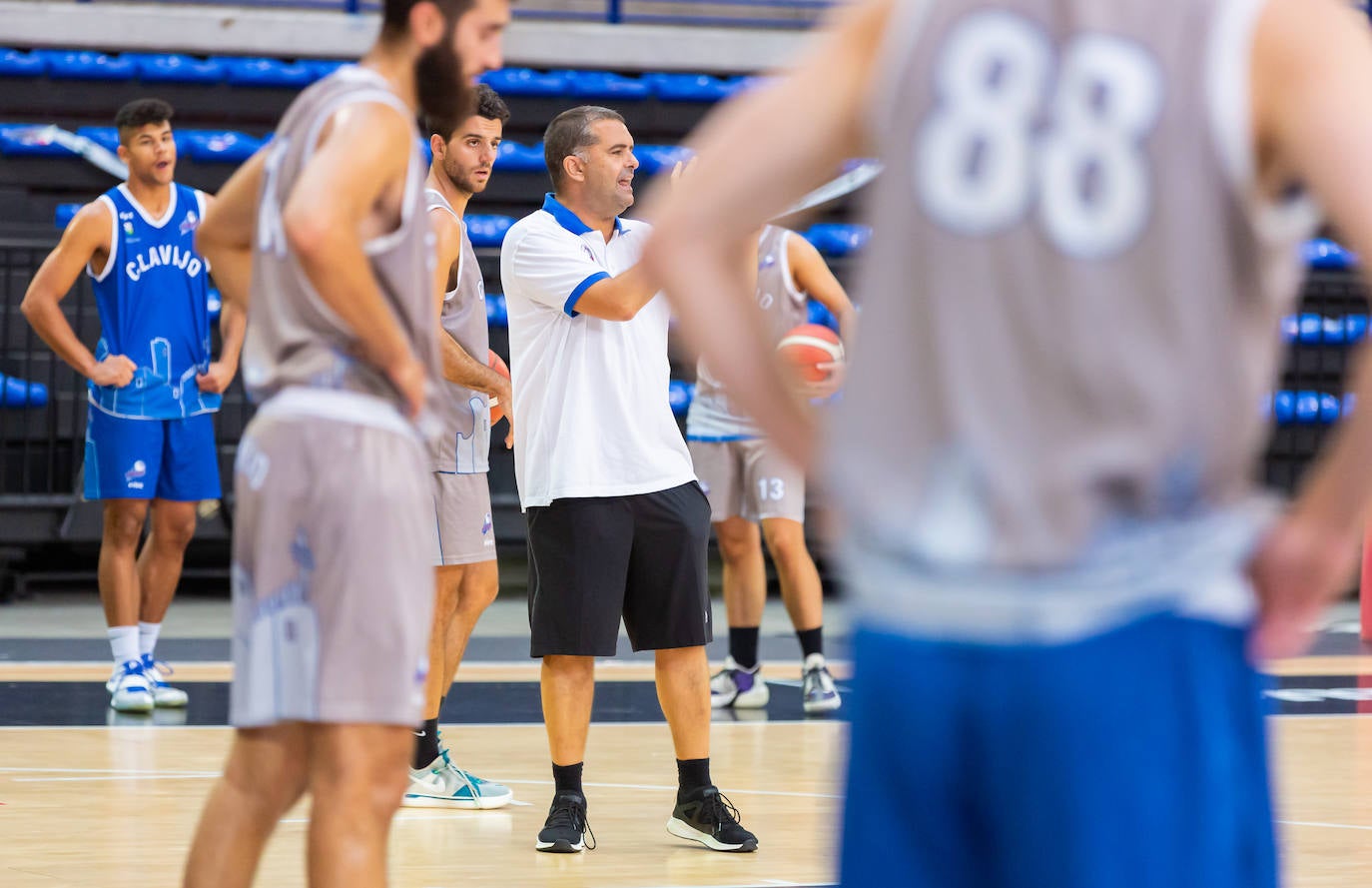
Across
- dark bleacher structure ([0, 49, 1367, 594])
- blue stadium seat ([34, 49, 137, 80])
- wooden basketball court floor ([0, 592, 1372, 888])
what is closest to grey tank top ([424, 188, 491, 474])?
wooden basketball court floor ([0, 592, 1372, 888])

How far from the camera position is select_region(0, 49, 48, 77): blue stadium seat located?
12664 mm

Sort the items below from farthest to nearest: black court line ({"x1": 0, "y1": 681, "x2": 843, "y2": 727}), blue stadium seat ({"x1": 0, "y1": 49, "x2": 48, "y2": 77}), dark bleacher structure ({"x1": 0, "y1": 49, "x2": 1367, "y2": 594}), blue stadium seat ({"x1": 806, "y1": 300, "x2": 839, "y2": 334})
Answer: blue stadium seat ({"x1": 0, "y1": 49, "x2": 48, "y2": 77}) → blue stadium seat ({"x1": 806, "y1": 300, "x2": 839, "y2": 334}) → dark bleacher structure ({"x1": 0, "y1": 49, "x2": 1367, "y2": 594}) → black court line ({"x1": 0, "y1": 681, "x2": 843, "y2": 727})

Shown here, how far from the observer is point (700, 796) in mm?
4977

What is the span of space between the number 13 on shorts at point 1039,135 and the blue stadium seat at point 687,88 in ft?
39.2

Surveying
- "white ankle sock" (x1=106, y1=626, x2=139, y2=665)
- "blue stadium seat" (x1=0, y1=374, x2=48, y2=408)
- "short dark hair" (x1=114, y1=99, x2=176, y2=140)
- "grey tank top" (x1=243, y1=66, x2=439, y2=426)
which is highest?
"short dark hair" (x1=114, y1=99, x2=176, y2=140)

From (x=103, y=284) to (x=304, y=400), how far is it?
524 cm

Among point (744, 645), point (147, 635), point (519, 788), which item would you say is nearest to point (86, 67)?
point (147, 635)

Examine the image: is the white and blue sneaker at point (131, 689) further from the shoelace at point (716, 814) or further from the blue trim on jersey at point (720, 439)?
the shoelace at point (716, 814)

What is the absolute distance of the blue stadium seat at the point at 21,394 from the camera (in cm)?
1094

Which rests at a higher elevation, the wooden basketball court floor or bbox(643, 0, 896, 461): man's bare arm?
bbox(643, 0, 896, 461): man's bare arm

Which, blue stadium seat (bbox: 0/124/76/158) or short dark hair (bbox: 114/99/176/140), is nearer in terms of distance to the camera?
short dark hair (bbox: 114/99/176/140)

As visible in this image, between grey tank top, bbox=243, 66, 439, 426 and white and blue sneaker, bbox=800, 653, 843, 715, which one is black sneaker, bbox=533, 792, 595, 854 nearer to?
grey tank top, bbox=243, 66, 439, 426

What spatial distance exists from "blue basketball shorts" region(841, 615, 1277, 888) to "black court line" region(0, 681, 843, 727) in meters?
5.65

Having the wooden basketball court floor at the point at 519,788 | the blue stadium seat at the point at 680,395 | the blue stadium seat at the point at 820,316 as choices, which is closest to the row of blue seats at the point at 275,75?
the blue stadium seat at the point at 820,316
